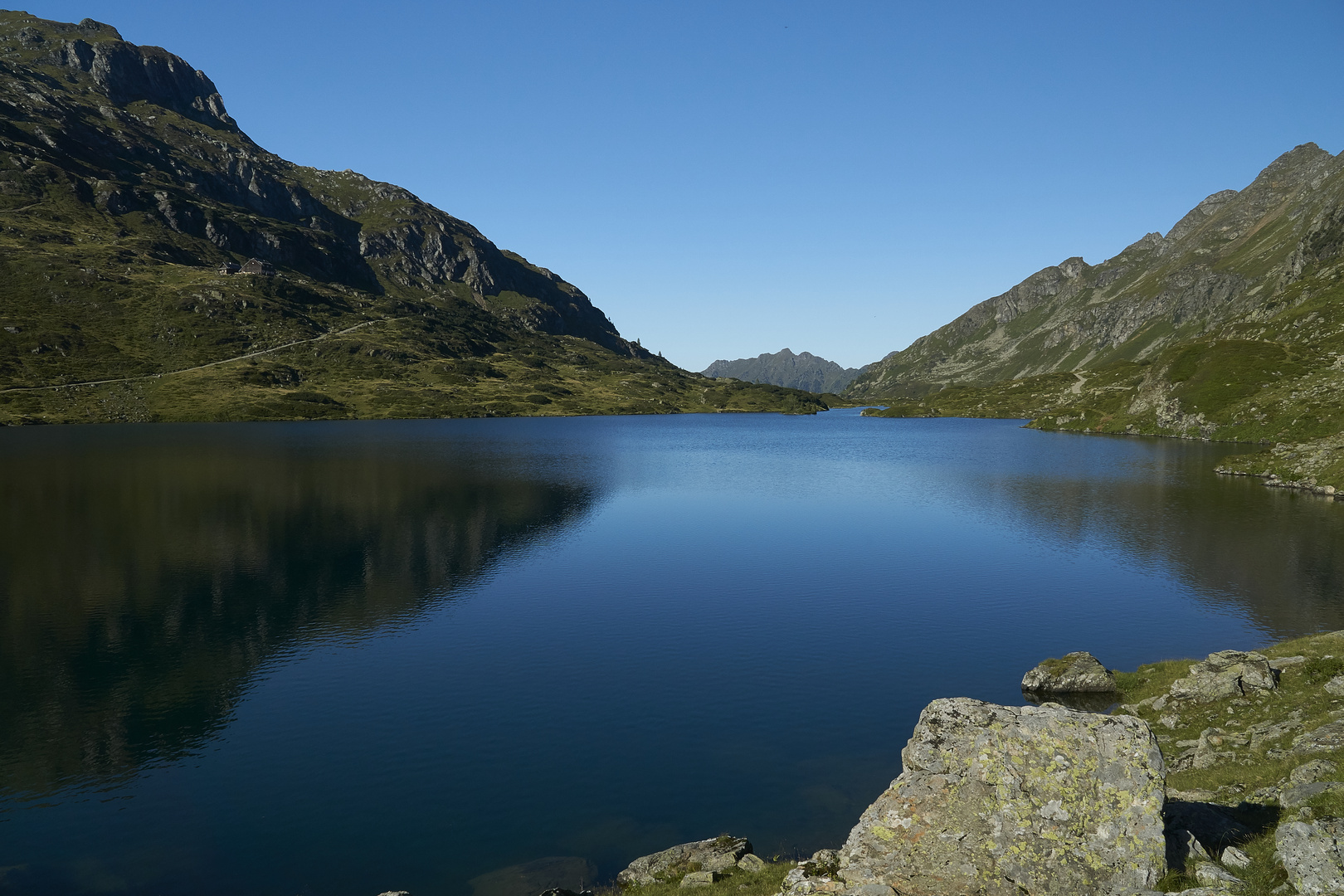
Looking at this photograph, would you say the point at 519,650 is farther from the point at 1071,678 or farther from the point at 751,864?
the point at 1071,678

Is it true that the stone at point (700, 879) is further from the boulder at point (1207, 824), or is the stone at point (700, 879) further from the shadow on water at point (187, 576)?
the shadow on water at point (187, 576)

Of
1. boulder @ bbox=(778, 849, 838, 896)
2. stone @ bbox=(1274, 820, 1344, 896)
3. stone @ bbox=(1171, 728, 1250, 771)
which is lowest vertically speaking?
stone @ bbox=(1171, 728, 1250, 771)

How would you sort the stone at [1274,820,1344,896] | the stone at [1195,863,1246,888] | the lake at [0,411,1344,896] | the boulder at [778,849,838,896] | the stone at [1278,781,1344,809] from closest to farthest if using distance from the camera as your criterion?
the stone at [1274,820,1344,896], the stone at [1195,863,1246,888], the boulder at [778,849,838,896], the stone at [1278,781,1344,809], the lake at [0,411,1344,896]

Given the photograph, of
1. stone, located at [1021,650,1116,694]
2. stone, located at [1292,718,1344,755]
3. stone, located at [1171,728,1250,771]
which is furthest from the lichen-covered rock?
stone, located at [1021,650,1116,694]

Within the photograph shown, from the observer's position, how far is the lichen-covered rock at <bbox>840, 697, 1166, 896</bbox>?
16844 mm

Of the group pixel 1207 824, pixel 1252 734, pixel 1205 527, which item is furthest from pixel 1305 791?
pixel 1205 527

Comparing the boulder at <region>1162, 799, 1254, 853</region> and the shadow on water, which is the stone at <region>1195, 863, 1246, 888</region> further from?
the shadow on water

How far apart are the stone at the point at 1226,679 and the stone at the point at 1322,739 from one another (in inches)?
302

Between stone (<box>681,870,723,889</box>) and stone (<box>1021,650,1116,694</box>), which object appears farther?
stone (<box>1021,650,1116,694</box>)

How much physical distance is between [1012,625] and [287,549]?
68184 millimetres

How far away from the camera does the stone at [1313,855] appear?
14.2m

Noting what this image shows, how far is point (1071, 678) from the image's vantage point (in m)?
39.6

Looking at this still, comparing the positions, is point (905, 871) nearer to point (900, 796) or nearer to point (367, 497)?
point (900, 796)

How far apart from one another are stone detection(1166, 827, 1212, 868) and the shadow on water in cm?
3958
